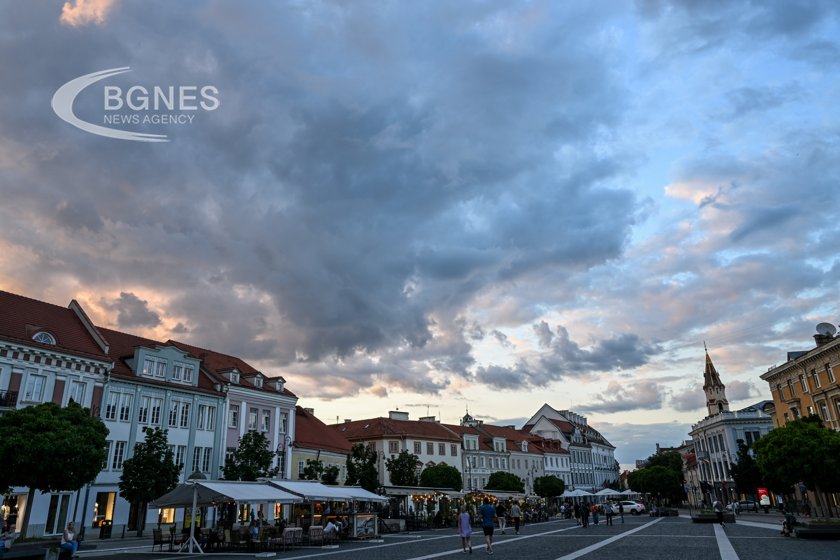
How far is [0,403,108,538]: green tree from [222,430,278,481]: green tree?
13539mm

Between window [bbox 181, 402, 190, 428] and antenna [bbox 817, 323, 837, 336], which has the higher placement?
antenna [bbox 817, 323, 837, 336]

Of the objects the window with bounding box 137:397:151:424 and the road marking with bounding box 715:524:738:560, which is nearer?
the road marking with bounding box 715:524:738:560

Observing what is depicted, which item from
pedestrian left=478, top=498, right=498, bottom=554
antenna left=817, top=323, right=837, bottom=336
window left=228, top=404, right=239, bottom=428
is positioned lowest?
pedestrian left=478, top=498, right=498, bottom=554

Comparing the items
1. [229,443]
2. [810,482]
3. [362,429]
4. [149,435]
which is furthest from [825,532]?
[362,429]

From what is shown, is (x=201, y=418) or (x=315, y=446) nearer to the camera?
(x=201, y=418)

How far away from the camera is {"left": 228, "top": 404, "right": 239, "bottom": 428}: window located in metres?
46.1

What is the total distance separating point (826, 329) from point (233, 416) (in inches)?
2031

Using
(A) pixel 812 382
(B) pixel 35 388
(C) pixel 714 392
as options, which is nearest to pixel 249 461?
(B) pixel 35 388

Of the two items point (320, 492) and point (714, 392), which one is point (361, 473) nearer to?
point (320, 492)

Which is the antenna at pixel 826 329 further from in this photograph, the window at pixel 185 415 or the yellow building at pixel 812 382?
the window at pixel 185 415

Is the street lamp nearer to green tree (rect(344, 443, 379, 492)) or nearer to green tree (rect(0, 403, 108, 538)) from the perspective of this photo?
green tree (rect(344, 443, 379, 492))

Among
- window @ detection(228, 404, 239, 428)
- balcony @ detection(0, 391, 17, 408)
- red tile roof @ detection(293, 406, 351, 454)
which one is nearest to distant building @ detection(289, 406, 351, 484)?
red tile roof @ detection(293, 406, 351, 454)

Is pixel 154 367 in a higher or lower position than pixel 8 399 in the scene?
higher

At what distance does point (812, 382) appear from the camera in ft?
163
